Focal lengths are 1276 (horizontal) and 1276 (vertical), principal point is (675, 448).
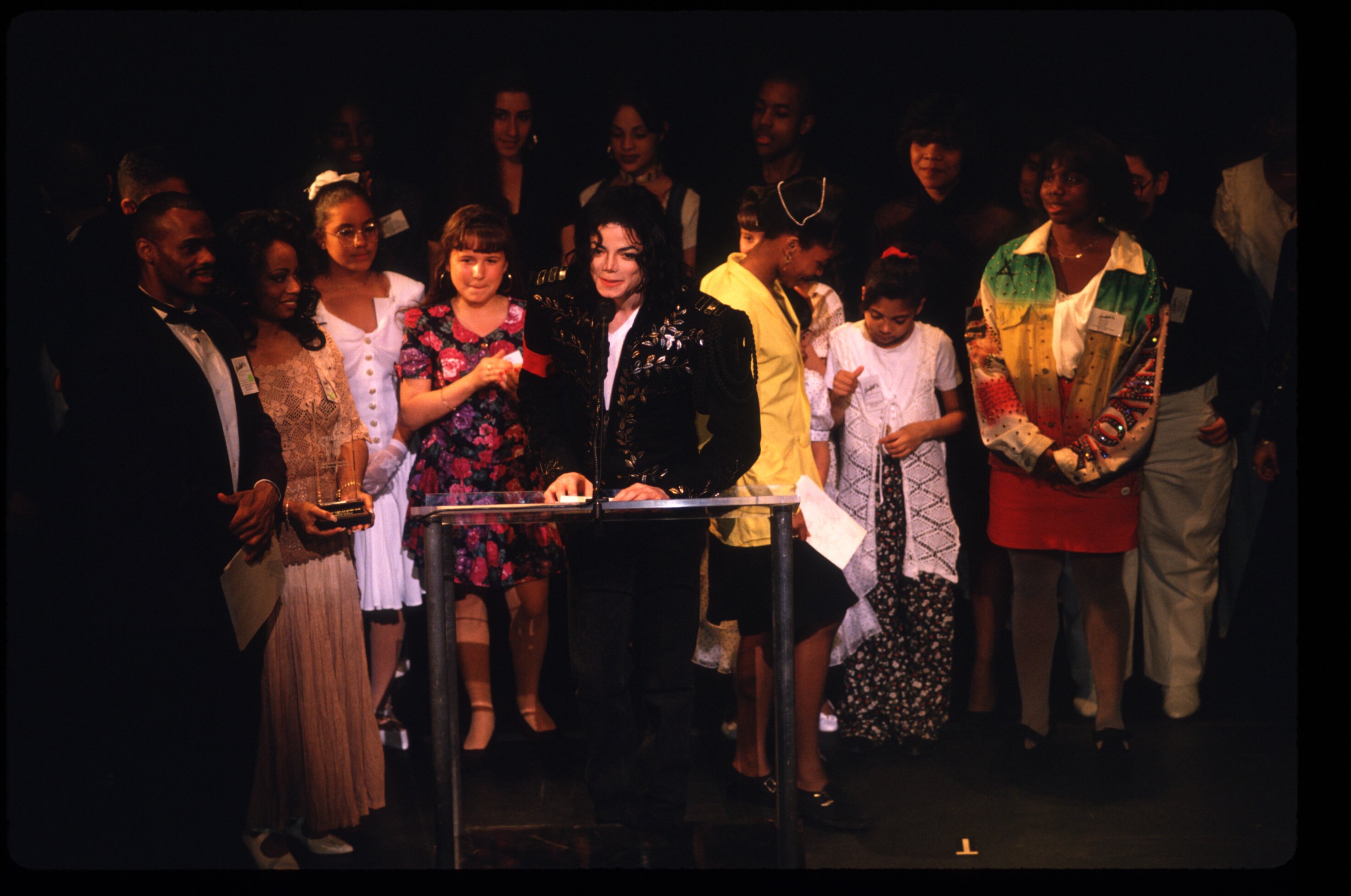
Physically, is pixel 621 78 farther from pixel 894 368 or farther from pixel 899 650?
pixel 899 650

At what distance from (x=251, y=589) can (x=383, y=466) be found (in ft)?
2.46

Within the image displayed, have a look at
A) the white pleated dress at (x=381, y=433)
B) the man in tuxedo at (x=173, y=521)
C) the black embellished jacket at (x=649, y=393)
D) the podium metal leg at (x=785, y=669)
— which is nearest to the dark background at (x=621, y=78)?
the white pleated dress at (x=381, y=433)

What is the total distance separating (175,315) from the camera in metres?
3.37

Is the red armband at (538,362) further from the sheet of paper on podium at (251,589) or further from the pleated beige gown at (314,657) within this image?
the sheet of paper on podium at (251,589)

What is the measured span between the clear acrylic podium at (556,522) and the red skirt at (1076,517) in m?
1.30

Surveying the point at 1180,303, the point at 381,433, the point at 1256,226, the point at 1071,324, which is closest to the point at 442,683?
the point at 381,433

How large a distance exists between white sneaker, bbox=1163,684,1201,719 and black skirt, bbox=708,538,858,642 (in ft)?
4.38

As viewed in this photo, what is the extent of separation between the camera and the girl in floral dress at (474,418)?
399cm

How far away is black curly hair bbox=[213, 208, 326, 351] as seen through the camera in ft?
12.0

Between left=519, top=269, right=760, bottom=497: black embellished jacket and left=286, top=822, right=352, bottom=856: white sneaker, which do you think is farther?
left=286, top=822, right=352, bottom=856: white sneaker

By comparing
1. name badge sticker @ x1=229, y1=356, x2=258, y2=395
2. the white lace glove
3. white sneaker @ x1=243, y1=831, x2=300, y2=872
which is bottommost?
white sneaker @ x1=243, y1=831, x2=300, y2=872

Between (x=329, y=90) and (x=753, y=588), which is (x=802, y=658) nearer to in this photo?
(x=753, y=588)

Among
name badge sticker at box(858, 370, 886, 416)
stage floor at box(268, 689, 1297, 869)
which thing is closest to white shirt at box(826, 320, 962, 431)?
name badge sticker at box(858, 370, 886, 416)

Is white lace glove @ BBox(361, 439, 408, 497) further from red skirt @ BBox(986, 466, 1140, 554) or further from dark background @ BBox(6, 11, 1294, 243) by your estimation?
red skirt @ BBox(986, 466, 1140, 554)
